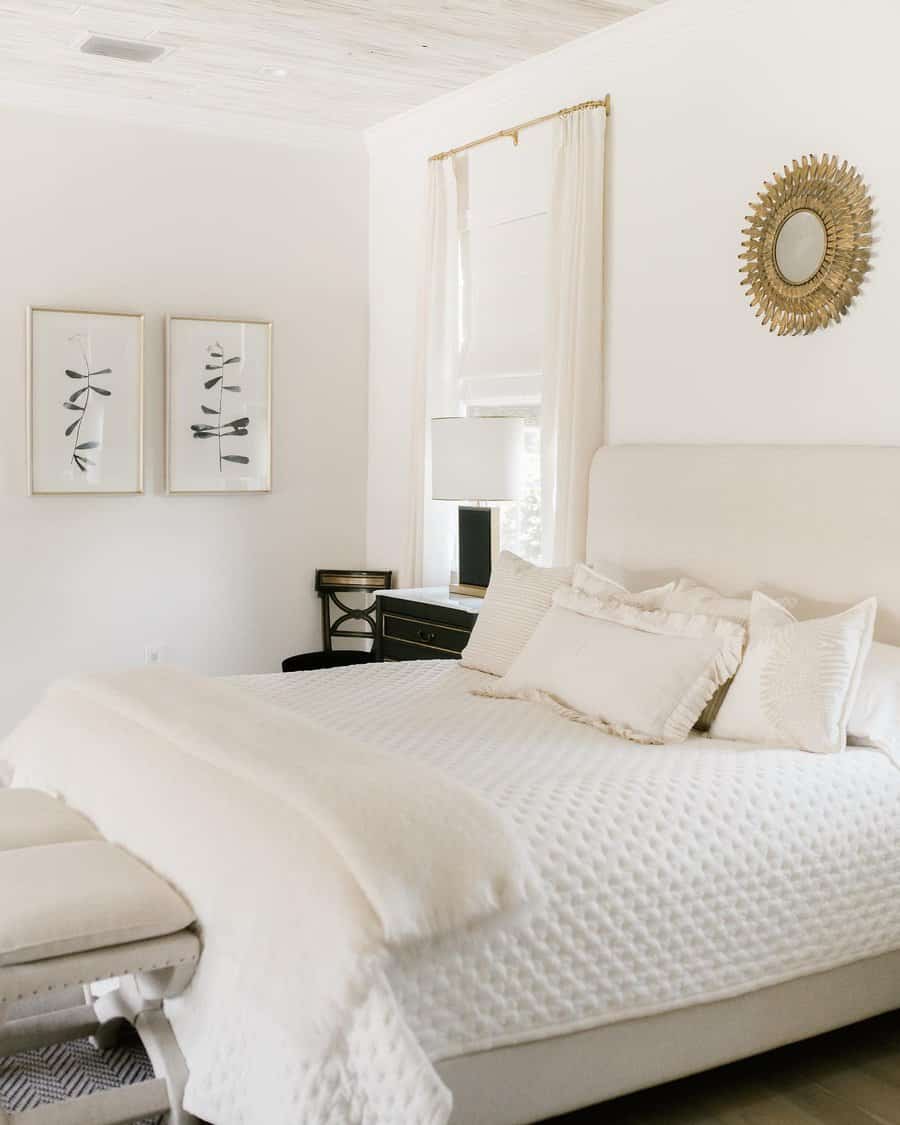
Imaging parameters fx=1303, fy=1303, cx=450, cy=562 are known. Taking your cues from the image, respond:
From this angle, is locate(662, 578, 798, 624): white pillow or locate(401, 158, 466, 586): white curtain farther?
locate(401, 158, 466, 586): white curtain

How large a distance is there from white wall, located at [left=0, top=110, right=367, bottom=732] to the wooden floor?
136 inches

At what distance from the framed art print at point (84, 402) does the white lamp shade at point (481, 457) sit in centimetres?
145

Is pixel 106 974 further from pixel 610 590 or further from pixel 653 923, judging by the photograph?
pixel 610 590

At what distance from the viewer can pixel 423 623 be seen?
502cm

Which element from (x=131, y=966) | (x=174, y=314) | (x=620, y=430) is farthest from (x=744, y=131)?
(x=131, y=966)

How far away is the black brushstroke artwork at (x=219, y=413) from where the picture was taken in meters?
5.67

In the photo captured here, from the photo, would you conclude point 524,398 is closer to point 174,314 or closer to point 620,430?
point 620,430

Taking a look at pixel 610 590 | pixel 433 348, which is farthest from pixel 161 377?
pixel 610 590

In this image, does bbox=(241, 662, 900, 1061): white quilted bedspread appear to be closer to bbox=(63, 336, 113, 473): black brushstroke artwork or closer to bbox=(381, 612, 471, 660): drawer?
bbox=(381, 612, 471, 660): drawer

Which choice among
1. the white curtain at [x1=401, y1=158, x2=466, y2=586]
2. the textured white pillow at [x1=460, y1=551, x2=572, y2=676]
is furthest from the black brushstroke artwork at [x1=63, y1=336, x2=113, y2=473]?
the textured white pillow at [x1=460, y1=551, x2=572, y2=676]

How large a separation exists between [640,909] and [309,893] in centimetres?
68

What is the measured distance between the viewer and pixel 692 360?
4207 mm

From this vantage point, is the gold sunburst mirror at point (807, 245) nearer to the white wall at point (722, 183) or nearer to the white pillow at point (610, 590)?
the white wall at point (722, 183)

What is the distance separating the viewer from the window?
495 cm
